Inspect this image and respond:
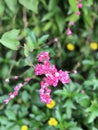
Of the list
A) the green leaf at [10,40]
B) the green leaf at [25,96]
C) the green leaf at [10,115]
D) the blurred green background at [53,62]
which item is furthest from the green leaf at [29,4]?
the green leaf at [10,115]

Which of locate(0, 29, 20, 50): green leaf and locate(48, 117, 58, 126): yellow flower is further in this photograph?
locate(48, 117, 58, 126): yellow flower

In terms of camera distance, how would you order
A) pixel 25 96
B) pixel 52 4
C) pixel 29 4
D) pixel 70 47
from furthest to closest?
1. pixel 70 47
2. pixel 52 4
3. pixel 25 96
4. pixel 29 4

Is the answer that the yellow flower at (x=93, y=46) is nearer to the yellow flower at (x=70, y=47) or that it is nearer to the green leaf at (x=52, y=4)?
the yellow flower at (x=70, y=47)

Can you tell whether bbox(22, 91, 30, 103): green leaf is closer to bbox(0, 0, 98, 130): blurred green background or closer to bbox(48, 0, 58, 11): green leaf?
bbox(0, 0, 98, 130): blurred green background

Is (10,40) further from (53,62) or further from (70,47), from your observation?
(70,47)

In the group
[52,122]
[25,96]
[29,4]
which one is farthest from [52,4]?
[52,122]

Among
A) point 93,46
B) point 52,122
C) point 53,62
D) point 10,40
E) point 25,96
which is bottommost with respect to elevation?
point 52,122

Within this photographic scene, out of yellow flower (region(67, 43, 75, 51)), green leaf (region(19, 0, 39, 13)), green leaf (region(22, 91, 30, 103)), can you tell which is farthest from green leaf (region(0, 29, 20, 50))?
yellow flower (region(67, 43, 75, 51))

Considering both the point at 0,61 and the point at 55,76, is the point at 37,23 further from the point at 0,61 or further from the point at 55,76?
the point at 55,76
